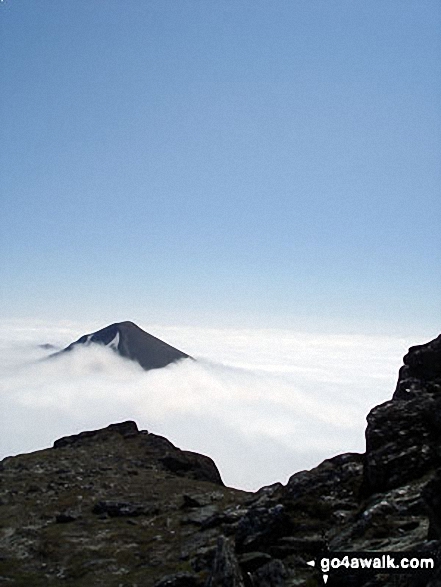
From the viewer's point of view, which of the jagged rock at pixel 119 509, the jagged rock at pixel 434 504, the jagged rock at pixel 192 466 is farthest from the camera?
the jagged rock at pixel 192 466

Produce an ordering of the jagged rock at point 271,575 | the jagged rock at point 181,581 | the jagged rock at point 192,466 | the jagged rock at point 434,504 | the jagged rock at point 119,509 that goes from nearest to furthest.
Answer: the jagged rock at point 434,504 < the jagged rock at point 271,575 < the jagged rock at point 181,581 < the jagged rock at point 119,509 < the jagged rock at point 192,466

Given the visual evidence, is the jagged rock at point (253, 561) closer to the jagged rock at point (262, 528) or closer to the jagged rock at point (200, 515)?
the jagged rock at point (262, 528)

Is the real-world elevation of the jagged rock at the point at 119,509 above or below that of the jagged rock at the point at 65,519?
above

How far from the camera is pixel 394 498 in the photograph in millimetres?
31406

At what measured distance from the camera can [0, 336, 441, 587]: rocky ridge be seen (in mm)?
26953

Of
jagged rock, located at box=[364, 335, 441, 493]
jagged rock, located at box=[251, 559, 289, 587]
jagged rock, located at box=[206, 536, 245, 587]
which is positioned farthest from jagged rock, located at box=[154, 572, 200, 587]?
jagged rock, located at box=[364, 335, 441, 493]

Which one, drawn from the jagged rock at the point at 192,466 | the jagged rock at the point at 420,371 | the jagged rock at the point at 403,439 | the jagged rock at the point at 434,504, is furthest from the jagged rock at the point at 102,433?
the jagged rock at the point at 434,504

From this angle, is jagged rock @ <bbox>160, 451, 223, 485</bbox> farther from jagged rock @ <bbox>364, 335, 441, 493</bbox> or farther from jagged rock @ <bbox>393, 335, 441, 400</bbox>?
jagged rock @ <bbox>364, 335, 441, 493</bbox>

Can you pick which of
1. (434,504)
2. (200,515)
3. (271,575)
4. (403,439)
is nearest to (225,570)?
(271,575)

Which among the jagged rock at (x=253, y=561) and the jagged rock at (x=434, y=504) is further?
the jagged rock at (x=253, y=561)

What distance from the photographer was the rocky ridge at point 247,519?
1061 inches

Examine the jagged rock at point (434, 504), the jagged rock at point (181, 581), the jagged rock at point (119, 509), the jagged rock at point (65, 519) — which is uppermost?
the jagged rock at point (434, 504)

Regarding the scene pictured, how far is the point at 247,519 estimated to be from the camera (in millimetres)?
36312

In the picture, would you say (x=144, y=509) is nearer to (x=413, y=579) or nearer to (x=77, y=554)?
(x=77, y=554)
